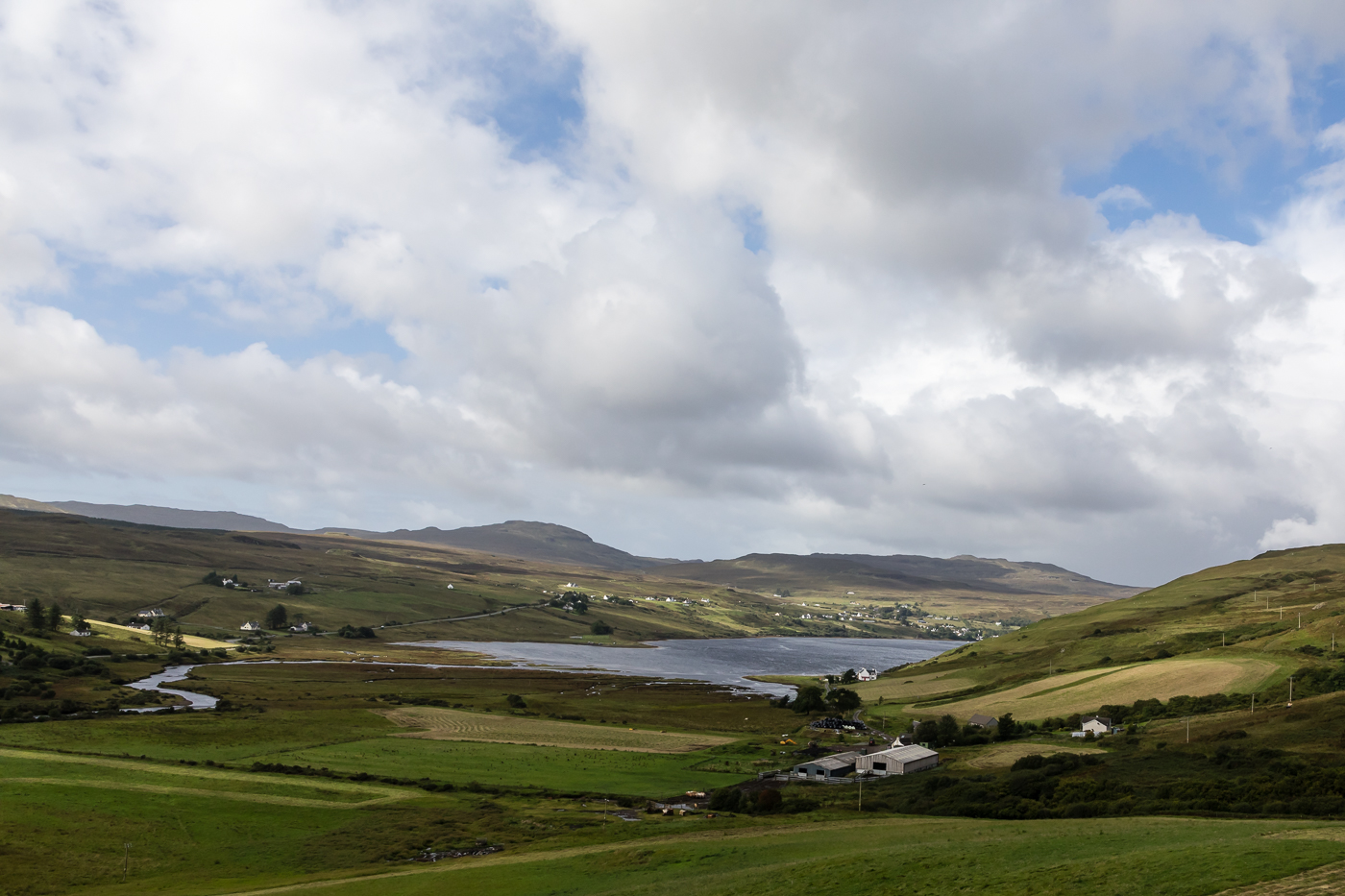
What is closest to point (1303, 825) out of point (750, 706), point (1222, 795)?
point (1222, 795)

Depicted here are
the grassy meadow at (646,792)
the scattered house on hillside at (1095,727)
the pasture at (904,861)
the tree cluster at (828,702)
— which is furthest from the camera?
the tree cluster at (828,702)

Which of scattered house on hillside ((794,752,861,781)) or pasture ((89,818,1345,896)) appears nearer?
pasture ((89,818,1345,896))

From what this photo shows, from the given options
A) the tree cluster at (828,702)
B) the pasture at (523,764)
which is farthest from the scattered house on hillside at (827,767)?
the tree cluster at (828,702)

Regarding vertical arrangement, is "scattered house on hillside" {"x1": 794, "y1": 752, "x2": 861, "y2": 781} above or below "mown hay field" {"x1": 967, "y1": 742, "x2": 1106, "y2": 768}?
below

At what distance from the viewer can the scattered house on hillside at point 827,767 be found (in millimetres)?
76812

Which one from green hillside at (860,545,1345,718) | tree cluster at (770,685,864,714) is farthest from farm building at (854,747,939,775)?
tree cluster at (770,685,864,714)

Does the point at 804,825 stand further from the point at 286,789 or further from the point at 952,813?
the point at 286,789

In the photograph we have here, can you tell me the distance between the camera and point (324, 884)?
43062 mm

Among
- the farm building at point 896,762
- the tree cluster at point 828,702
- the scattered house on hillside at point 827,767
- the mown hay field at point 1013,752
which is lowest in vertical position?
the tree cluster at point 828,702

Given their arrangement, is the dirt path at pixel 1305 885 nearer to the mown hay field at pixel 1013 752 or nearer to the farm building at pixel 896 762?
the mown hay field at pixel 1013 752

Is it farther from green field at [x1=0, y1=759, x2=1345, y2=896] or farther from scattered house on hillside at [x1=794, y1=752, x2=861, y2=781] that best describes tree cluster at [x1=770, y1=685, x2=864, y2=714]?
green field at [x1=0, y1=759, x2=1345, y2=896]

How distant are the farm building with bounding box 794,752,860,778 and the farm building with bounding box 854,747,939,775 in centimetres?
89

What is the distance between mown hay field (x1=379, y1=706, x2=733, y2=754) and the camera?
9488 centimetres

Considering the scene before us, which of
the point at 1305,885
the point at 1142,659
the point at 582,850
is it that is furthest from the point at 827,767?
the point at 1142,659
